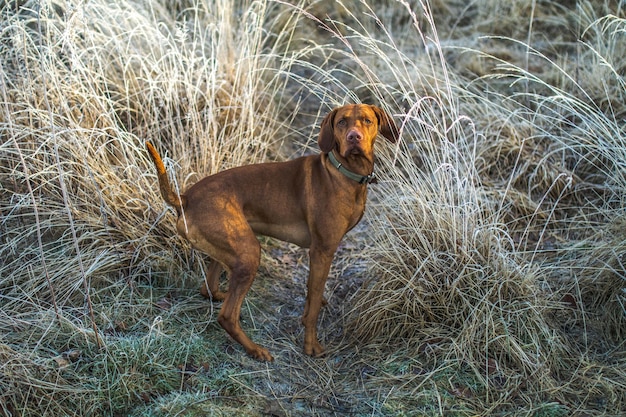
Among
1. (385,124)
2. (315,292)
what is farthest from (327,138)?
(315,292)

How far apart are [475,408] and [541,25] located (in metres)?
4.42

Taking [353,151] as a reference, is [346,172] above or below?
below

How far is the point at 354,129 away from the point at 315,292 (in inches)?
34.3

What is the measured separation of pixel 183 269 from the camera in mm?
3943

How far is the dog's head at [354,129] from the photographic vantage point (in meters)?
3.15

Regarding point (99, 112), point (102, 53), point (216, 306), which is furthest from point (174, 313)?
point (102, 53)

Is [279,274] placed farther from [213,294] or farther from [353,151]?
[353,151]

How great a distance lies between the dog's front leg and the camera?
3396 millimetres

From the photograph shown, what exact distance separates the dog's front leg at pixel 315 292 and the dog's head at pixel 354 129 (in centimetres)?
52

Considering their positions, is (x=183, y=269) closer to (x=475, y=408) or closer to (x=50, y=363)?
(x=50, y=363)

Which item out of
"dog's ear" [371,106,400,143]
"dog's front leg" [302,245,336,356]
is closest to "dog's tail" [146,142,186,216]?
"dog's front leg" [302,245,336,356]

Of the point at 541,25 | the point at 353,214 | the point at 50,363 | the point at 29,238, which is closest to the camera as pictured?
the point at 50,363

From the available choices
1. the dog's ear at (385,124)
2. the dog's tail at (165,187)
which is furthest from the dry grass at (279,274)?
the dog's tail at (165,187)

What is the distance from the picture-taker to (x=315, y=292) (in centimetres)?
344
